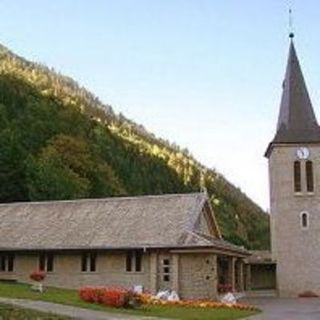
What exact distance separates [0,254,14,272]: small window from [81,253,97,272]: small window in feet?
15.9

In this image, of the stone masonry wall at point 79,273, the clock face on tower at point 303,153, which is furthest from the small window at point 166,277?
the clock face on tower at point 303,153

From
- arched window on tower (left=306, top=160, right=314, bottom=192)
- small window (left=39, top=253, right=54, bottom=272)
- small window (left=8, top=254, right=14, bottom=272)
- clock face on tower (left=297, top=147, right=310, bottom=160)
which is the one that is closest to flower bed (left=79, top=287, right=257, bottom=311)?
small window (left=39, top=253, right=54, bottom=272)

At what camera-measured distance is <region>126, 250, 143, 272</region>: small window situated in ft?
138

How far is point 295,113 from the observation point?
5522cm

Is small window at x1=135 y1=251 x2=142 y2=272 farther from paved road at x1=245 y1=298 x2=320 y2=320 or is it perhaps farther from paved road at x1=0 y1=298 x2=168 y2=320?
paved road at x1=0 y1=298 x2=168 y2=320

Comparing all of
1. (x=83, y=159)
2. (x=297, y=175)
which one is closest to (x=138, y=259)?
(x=297, y=175)

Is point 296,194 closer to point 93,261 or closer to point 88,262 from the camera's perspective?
point 93,261

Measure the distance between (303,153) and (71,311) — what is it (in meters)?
31.0

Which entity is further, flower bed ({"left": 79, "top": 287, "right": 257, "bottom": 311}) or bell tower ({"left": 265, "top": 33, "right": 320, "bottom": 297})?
bell tower ({"left": 265, "top": 33, "right": 320, "bottom": 297})

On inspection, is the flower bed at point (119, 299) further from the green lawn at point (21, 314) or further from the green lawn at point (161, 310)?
the green lawn at point (21, 314)

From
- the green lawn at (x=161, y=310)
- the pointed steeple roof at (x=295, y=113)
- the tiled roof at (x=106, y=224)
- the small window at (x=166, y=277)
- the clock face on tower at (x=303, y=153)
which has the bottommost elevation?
the green lawn at (x=161, y=310)

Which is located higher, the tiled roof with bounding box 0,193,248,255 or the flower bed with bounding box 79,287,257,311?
the tiled roof with bounding box 0,193,248,255

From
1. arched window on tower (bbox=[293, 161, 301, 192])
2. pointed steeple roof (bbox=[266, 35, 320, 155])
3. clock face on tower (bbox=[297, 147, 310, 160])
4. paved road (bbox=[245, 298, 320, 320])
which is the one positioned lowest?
paved road (bbox=[245, 298, 320, 320])

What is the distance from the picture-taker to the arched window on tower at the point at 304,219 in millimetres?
52938
